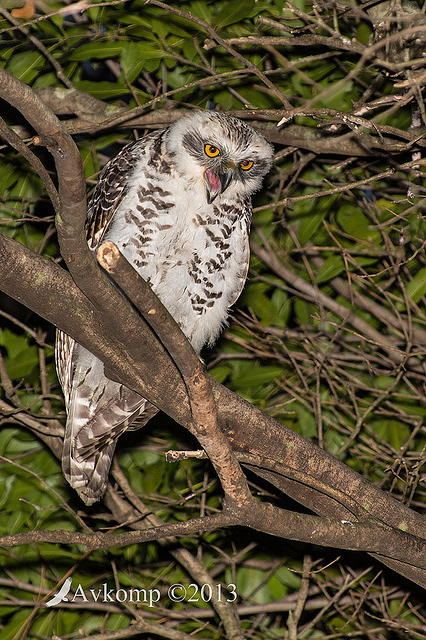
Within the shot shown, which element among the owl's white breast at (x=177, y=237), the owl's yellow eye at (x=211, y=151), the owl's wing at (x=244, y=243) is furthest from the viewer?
the owl's wing at (x=244, y=243)

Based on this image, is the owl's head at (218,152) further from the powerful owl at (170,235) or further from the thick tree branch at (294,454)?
the thick tree branch at (294,454)

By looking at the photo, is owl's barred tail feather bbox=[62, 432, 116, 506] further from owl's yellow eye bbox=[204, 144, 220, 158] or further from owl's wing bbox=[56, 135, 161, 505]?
owl's yellow eye bbox=[204, 144, 220, 158]

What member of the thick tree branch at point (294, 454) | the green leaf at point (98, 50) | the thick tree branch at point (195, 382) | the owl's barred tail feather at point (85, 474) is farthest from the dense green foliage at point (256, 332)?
Answer: the thick tree branch at point (195, 382)

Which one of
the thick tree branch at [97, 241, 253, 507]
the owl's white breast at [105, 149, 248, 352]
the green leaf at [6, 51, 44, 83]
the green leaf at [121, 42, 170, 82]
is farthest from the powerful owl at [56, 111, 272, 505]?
the thick tree branch at [97, 241, 253, 507]

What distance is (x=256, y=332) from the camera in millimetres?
4102

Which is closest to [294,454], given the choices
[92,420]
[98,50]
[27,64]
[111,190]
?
[92,420]

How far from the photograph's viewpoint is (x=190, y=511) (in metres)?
3.93

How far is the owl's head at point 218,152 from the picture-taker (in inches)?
119

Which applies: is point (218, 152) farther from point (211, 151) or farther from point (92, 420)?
point (92, 420)

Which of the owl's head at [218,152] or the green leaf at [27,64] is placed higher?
the green leaf at [27,64]

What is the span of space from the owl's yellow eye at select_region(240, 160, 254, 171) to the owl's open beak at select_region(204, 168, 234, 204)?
8.5 inches

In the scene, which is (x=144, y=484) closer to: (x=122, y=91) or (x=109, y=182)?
(x=109, y=182)

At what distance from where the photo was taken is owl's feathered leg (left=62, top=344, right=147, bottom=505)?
3.31 metres

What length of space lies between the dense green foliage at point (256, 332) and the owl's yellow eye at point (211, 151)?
0.95 feet
